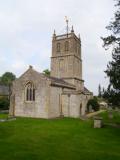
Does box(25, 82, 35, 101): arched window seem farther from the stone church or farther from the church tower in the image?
the church tower

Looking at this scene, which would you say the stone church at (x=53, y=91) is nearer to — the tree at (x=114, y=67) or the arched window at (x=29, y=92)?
the arched window at (x=29, y=92)

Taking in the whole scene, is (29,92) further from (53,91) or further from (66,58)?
(66,58)

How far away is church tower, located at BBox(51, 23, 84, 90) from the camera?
43125 millimetres

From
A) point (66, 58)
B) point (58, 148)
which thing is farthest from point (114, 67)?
point (66, 58)

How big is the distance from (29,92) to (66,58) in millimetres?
12734

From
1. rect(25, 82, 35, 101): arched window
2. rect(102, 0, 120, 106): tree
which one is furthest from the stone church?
rect(102, 0, 120, 106): tree

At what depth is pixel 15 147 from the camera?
13.9 meters

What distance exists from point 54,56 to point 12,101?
14.4 metres

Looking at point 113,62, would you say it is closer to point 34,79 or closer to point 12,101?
point 34,79

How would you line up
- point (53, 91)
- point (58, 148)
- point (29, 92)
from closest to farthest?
point (58, 148) → point (53, 91) → point (29, 92)

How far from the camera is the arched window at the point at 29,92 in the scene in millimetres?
35031

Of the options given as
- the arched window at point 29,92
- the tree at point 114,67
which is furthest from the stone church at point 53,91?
the tree at point 114,67

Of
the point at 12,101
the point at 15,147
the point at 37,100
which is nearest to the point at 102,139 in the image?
the point at 15,147

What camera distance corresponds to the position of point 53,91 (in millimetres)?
34438
